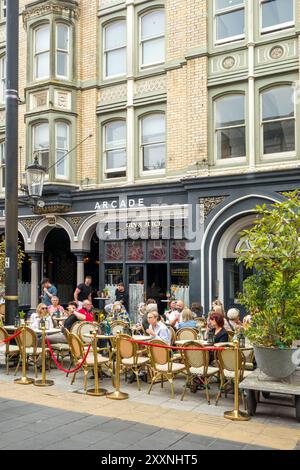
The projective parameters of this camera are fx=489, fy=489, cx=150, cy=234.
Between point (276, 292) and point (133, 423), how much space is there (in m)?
2.61

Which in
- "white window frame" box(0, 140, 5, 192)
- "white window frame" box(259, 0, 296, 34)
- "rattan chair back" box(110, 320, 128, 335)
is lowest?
"rattan chair back" box(110, 320, 128, 335)

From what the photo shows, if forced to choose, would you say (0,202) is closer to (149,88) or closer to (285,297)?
(149,88)

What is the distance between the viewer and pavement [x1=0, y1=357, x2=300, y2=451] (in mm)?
5680

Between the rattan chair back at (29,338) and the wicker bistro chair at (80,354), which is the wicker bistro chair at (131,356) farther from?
the rattan chair back at (29,338)

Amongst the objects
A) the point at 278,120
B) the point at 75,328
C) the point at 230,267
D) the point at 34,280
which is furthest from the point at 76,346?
the point at 34,280

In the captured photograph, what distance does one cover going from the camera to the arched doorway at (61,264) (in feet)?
67.4

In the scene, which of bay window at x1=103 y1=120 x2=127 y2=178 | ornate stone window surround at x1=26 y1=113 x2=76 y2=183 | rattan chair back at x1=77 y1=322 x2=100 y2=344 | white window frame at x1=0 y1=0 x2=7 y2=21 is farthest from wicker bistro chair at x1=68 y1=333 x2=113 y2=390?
white window frame at x1=0 y1=0 x2=7 y2=21

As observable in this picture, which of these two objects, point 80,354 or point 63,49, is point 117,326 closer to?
point 80,354

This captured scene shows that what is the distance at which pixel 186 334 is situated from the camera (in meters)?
9.69

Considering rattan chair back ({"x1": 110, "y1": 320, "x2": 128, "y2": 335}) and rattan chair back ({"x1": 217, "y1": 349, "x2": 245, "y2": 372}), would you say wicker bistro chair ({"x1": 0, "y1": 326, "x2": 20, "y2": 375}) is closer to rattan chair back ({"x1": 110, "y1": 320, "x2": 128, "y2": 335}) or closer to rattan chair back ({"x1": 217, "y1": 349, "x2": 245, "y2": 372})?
rattan chair back ({"x1": 110, "y1": 320, "x2": 128, "y2": 335})

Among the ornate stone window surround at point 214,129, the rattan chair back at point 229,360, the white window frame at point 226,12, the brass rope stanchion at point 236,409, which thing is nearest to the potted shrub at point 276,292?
the brass rope stanchion at point 236,409

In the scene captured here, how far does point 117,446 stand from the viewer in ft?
18.2

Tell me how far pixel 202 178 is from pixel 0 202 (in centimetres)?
882

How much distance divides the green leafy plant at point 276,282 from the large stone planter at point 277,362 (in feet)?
0.33
